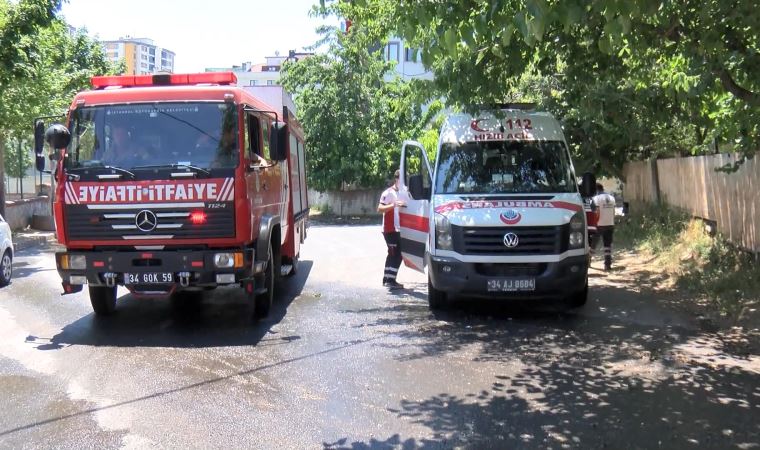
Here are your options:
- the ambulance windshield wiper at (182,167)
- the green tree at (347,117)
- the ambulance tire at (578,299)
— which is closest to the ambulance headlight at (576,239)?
the ambulance tire at (578,299)

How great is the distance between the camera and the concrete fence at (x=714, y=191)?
10.8m

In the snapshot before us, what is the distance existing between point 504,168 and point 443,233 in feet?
4.41

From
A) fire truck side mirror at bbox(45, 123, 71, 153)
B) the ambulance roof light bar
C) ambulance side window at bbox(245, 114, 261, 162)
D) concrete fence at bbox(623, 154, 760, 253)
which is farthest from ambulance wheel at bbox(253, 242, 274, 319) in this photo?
concrete fence at bbox(623, 154, 760, 253)

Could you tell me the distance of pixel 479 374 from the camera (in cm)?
619

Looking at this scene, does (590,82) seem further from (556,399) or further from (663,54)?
(556,399)

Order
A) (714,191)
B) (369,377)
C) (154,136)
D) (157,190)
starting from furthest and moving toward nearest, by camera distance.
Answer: (714,191) < (154,136) < (157,190) < (369,377)

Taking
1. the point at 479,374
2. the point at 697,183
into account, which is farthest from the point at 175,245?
the point at 697,183

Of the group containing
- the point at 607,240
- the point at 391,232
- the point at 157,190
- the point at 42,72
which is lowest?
the point at 607,240

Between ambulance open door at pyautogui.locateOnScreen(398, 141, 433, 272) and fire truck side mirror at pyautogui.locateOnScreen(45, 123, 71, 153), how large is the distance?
164 inches

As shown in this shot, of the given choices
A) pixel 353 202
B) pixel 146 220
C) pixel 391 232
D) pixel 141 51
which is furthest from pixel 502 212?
pixel 141 51

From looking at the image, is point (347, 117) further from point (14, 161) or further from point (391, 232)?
point (391, 232)

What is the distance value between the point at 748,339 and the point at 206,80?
22.2 ft

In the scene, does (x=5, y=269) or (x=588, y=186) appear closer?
(x=588, y=186)

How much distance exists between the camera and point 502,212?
8.26 m
